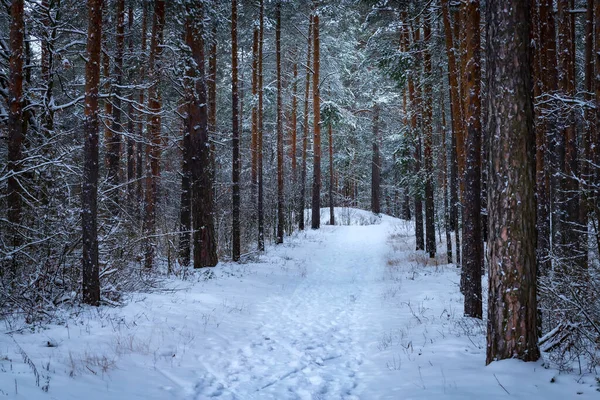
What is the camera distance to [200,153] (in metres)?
11.1

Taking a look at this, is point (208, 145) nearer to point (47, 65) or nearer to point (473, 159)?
point (47, 65)

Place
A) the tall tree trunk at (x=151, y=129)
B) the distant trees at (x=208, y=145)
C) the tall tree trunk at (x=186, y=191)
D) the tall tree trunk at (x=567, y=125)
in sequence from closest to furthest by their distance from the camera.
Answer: the distant trees at (x=208, y=145), the tall tree trunk at (x=567, y=125), the tall tree trunk at (x=151, y=129), the tall tree trunk at (x=186, y=191)

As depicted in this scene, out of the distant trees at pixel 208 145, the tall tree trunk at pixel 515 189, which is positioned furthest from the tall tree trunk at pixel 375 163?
the tall tree trunk at pixel 515 189

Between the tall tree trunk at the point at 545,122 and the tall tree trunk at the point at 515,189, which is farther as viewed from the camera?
the tall tree trunk at the point at 545,122

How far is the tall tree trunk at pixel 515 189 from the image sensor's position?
4184mm

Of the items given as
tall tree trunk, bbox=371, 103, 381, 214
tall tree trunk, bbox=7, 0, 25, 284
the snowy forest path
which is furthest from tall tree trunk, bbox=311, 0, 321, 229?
tall tree trunk, bbox=7, 0, 25, 284

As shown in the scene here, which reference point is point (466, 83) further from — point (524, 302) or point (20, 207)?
point (20, 207)

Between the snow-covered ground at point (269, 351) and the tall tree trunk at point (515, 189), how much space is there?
1.43ft

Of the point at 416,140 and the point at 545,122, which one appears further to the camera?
the point at 416,140

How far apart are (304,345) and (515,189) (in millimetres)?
4093

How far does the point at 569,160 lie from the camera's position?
11.7 metres

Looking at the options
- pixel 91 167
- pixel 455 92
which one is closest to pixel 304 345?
pixel 91 167

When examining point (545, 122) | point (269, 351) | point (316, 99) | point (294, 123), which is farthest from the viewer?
point (294, 123)

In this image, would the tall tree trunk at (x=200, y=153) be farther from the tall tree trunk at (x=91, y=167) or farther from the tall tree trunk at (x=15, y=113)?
the tall tree trunk at (x=15, y=113)
